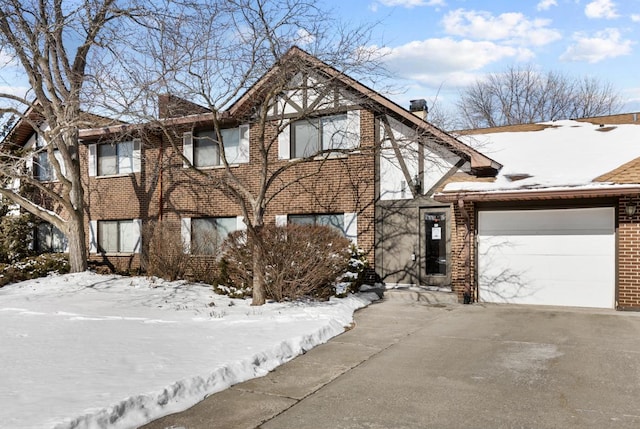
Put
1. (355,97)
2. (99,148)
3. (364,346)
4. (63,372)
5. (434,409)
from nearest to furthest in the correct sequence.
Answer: (434,409) → (63,372) → (364,346) → (355,97) → (99,148)

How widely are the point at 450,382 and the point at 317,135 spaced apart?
9580 mm

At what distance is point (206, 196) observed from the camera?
1574 cm

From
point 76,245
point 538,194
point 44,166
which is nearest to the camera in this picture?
point 538,194

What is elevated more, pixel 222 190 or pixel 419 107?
pixel 419 107

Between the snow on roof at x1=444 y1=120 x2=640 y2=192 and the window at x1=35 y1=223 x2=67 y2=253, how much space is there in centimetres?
1504

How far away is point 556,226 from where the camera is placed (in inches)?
445

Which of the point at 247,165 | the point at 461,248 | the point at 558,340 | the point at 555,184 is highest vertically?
the point at 247,165

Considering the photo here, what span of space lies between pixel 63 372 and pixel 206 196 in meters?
10.5

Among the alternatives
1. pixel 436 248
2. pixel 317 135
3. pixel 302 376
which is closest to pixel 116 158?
pixel 317 135

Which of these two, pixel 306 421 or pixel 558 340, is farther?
pixel 558 340

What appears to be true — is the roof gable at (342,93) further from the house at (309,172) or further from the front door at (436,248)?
the front door at (436,248)

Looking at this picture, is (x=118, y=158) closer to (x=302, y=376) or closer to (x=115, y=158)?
(x=115, y=158)

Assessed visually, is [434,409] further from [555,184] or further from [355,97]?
[355,97]

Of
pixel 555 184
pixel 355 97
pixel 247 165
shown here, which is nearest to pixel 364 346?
pixel 555 184
